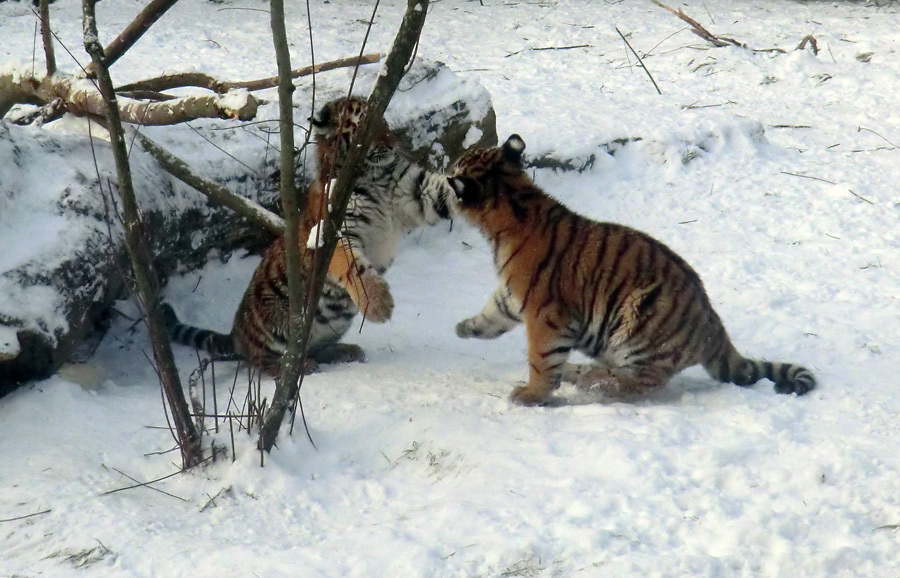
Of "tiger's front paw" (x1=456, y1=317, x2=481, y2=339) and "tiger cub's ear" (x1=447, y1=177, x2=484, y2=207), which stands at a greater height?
"tiger cub's ear" (x1=447, y1=177, x2=484, y2=207)

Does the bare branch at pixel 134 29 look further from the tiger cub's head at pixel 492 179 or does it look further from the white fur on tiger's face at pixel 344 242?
the tiger cub's head at pixel 492 179

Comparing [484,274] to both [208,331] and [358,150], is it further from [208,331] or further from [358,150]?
[358,150]

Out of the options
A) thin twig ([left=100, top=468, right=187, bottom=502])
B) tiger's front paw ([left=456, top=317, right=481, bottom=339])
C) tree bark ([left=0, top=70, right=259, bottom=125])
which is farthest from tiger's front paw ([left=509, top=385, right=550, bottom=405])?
tree bark ([left=0, top=70, right=259, bottom=125])

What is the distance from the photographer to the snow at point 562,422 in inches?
118

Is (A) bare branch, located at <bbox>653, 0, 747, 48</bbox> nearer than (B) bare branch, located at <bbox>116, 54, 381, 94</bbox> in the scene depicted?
No

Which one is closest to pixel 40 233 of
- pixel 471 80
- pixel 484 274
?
pixel 484 274

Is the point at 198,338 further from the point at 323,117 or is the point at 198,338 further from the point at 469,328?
the point at 469,328

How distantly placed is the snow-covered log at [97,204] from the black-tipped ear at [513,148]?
53.6 inches

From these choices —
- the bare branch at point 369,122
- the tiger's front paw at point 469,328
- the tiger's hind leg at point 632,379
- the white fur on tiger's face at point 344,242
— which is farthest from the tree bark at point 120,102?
the tiger's hind leg at point 632,379

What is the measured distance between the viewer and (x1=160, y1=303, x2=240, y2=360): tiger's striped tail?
4914 mm

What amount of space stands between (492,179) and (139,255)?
68.5 inches

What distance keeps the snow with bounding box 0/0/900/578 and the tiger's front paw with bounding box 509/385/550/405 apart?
5 cm

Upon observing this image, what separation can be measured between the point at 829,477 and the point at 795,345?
62.4 inches

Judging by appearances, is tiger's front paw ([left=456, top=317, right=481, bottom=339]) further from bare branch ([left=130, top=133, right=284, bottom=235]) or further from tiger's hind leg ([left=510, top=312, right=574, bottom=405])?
bare branch ([left=130, top=133, right=284, bottom=235])
